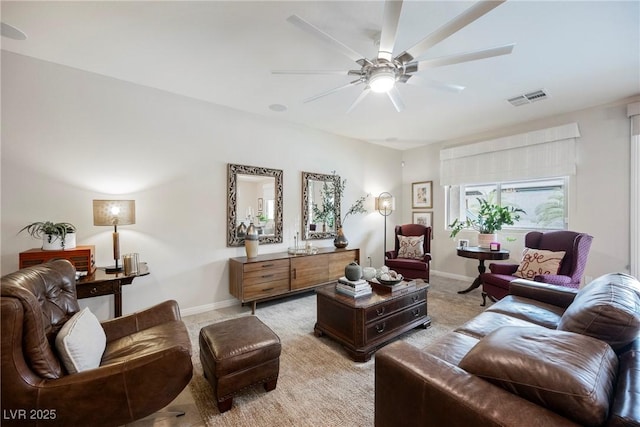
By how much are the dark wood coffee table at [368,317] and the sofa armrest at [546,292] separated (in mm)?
823

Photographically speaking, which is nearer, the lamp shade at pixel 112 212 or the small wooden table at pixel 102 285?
the small wooden table at pixel 102 285

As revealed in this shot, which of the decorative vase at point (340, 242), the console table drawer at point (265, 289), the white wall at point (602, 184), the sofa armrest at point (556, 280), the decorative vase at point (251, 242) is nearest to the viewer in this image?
the sofa armrest at point (556, 280)

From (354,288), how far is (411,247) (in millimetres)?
2429

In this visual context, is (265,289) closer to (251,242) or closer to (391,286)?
(251,242)

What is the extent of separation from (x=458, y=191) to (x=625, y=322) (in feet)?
14.4

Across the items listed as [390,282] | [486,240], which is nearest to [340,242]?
[390,282]

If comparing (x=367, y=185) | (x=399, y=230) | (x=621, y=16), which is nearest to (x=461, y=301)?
(x=399, y=230)

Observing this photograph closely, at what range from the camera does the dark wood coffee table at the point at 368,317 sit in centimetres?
227

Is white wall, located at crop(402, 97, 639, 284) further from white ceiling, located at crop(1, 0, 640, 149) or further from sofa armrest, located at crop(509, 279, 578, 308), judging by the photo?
sofa armrest, located at crop(509, 279, 578, 308)

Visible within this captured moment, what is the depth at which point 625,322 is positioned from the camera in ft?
3.58

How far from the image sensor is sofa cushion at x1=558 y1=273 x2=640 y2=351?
3.59 feet

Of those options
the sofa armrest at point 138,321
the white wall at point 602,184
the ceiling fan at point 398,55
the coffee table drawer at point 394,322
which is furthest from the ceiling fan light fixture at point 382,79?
the white wall at point 602,184

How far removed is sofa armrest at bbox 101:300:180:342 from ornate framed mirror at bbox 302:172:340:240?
2.52 m

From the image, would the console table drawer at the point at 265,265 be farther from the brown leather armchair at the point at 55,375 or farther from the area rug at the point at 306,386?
the brown leather armchair at the point at 55,375
